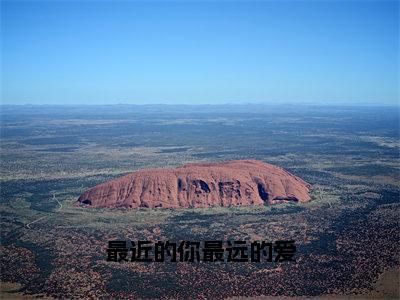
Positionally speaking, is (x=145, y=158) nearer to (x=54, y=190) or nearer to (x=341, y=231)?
(x=54, y=190)

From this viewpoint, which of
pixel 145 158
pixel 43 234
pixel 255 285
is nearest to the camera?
pixel 255 285

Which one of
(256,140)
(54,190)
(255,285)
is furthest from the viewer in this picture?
(256,140)

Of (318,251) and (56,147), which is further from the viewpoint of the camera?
(56,147)

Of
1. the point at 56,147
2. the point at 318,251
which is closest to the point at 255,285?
the point at 318,251

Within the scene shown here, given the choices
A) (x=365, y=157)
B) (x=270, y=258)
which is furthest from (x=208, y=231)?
(x=365, y=157)

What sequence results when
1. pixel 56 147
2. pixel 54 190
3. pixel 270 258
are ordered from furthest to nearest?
pixel 56 147 < pixel 54 190 < pixel 270 258

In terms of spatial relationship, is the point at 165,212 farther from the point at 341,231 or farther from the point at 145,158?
the point at 145,158
